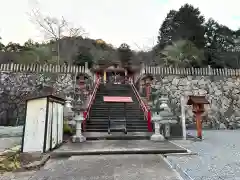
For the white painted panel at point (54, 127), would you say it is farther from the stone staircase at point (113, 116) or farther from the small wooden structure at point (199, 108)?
the small wooden structure at point (199, 108)

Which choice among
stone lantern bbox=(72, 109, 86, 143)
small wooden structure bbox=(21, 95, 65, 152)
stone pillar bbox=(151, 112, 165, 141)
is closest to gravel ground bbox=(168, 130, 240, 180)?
stone pillar bbox=(151, 112, 165, 141)

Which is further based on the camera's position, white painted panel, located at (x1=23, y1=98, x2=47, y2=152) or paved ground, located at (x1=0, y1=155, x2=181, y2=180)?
white painted panel, located at (x1=23, y1=98, x2=47, y2=152)

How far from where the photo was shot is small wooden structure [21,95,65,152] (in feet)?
14.8

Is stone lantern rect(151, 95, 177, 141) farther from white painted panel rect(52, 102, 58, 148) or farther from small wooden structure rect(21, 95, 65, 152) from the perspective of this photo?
small wooden structure rect(21, 95, 65, 152)

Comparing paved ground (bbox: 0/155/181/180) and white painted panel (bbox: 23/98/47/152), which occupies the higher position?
white painted panel (bbox: 23/98/47/152)

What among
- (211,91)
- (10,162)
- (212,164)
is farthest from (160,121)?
(211,91)

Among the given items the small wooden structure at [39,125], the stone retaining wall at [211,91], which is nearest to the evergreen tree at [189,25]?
the stone retaining wall at [211,91]

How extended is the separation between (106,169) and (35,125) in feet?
7.51

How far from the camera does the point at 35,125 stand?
15.0 feet

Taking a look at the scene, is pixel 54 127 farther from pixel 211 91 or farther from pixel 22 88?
pixel 211 91

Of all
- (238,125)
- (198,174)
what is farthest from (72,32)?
(198,174)

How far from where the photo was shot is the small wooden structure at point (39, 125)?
14.8 ft

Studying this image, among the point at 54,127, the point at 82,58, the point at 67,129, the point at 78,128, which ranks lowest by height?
the point at 67,129

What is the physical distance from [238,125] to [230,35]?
13532 mm
